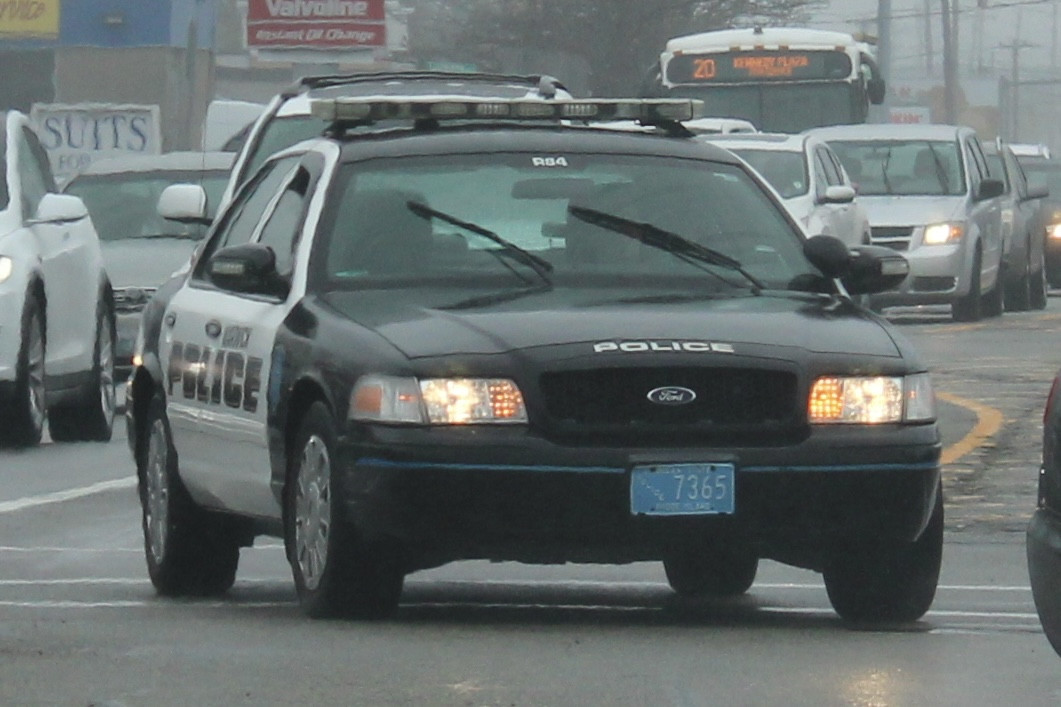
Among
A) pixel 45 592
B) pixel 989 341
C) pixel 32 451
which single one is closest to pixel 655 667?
pixel 45 592

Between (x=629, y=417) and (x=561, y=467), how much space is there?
0.80 ft

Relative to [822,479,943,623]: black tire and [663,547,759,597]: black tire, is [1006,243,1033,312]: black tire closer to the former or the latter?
[663,547,759,597]: black tire

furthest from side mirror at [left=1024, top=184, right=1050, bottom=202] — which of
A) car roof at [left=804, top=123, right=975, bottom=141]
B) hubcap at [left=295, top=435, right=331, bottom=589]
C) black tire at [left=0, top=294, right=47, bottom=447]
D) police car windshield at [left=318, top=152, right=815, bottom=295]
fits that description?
hubcap at [left=295, top=435, right=331, bottom=589]

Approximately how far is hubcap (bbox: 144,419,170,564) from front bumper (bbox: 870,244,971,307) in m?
18.0

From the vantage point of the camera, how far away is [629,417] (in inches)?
333

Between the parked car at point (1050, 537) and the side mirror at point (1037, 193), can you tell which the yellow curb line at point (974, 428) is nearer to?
the parked car at point (1050, 537)

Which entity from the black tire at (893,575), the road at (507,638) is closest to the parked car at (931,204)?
the road at (507,638)

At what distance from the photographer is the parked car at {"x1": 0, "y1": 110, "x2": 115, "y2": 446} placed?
15.8 meters

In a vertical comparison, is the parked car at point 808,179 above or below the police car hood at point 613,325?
below

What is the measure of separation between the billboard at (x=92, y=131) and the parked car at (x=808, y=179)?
40.0 ft

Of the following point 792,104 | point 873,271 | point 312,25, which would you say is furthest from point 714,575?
point 312,25

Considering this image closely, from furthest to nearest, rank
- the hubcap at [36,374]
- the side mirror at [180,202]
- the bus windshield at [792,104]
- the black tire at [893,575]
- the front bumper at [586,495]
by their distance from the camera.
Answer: the bus windshield at [792,104]
the hubcap at [36,374]
the side mirror at [180,202]
the black tire at [893,575]
the front bumper at [586,495]

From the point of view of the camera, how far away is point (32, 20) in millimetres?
56875

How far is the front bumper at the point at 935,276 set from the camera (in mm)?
28234
